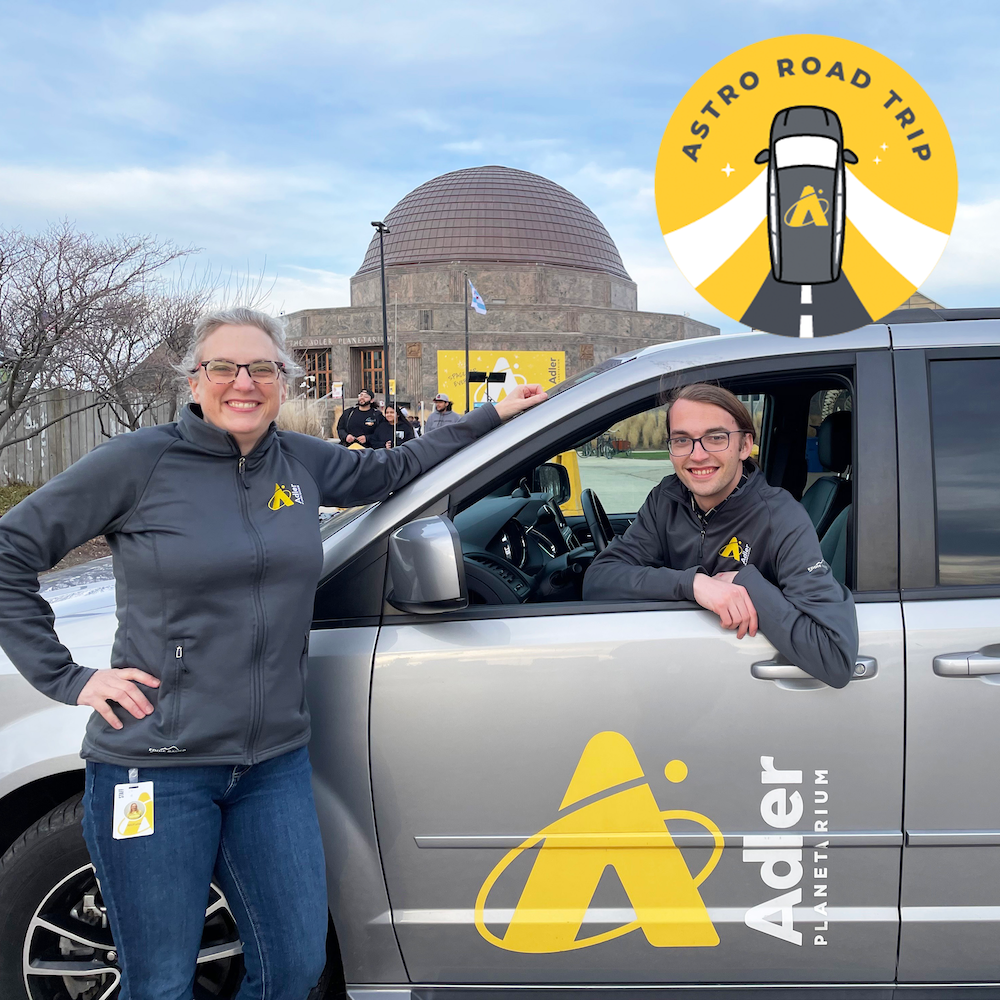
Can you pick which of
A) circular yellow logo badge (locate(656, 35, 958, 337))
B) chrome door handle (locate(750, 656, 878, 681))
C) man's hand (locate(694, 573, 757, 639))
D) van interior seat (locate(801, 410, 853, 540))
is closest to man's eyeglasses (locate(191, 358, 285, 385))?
man's hand (locate(694, 573, 757, 639))

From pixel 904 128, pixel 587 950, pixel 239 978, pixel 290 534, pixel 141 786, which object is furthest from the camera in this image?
pixel 904 128

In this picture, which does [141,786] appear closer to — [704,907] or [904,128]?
[704,907]

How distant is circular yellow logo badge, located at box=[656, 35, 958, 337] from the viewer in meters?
2.60

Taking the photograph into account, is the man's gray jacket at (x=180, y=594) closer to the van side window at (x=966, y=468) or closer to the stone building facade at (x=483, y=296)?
the van side window at (x=966, y=468)

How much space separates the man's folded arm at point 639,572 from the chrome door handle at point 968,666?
0.55m

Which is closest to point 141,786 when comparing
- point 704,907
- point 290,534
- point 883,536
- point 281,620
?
point 281,620

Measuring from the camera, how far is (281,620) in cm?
178

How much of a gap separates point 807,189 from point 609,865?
2054mm

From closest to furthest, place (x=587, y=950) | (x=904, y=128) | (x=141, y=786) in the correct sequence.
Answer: (x=141, y=786) → (x=587, y=950) → (x=904, y=128)

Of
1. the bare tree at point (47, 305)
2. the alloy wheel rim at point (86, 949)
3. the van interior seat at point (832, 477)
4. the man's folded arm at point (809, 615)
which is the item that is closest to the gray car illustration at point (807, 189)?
the van interior seat at point (832, 477)

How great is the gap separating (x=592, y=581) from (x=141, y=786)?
114 cm

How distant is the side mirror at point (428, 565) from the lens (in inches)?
70.5

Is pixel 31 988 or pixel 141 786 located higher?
pixel 141 786

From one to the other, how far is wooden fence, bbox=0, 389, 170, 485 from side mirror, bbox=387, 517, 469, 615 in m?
14.9
